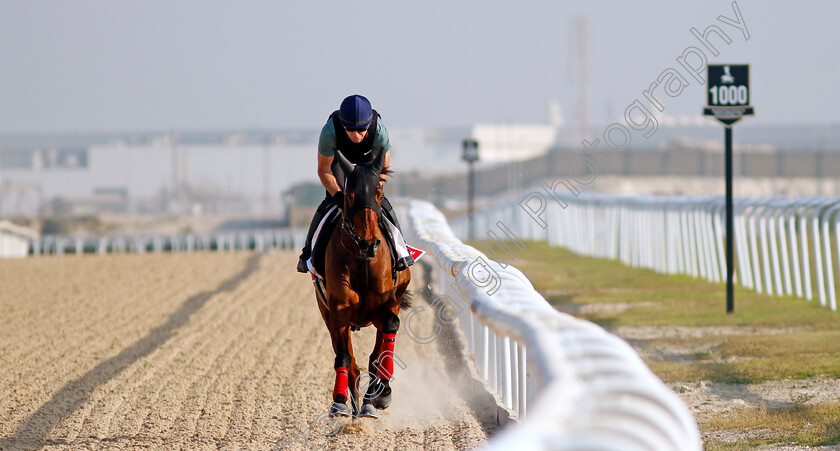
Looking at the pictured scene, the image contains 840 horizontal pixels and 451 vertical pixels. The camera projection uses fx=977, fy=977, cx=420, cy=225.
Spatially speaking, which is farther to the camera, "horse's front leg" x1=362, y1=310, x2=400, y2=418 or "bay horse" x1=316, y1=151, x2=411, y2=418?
"horse's front leg" x1=362, y1=310, x2=400, y2=418

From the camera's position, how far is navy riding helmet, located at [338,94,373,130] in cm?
579

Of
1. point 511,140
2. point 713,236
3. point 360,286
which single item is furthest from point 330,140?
point 511,140

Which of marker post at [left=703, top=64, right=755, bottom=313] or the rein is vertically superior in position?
marker post at [left=703, top=64, right=755, bottom=313]

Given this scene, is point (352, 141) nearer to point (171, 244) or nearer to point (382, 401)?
point (382, 401)

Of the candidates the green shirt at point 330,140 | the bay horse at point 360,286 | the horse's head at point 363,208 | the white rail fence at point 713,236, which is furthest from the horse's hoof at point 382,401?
the white rail fence at point 713,236

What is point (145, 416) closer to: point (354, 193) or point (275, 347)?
point (354, 193)

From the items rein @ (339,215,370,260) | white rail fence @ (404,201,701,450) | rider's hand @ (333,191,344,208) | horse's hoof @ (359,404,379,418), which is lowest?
horse's hoof @ (359,404,379,418)

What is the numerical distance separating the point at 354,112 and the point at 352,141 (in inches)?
9.0

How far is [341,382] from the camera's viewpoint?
5789 millimetres

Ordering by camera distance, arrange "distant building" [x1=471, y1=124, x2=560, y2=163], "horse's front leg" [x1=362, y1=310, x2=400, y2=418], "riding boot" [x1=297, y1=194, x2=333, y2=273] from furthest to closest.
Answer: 1. "distant building" [x1=471, y1=124, x2=560, y2=163]
2. "riding boot" [x1=297, y1=194, x2=333, y2=273]
3. "horse's front leg" [x1=362, y1=310, x2=400, y2=418]

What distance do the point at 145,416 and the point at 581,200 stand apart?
52.2ft

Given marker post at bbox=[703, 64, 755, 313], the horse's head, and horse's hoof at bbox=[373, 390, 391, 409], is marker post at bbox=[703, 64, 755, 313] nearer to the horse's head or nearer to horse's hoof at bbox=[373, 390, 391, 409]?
horse's hoof at bbox=[373, 390, 391, 409]

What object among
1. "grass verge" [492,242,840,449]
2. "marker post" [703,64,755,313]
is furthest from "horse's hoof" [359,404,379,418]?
"marker post" [703,64,755,313]

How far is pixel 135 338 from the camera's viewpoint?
32.5ft
